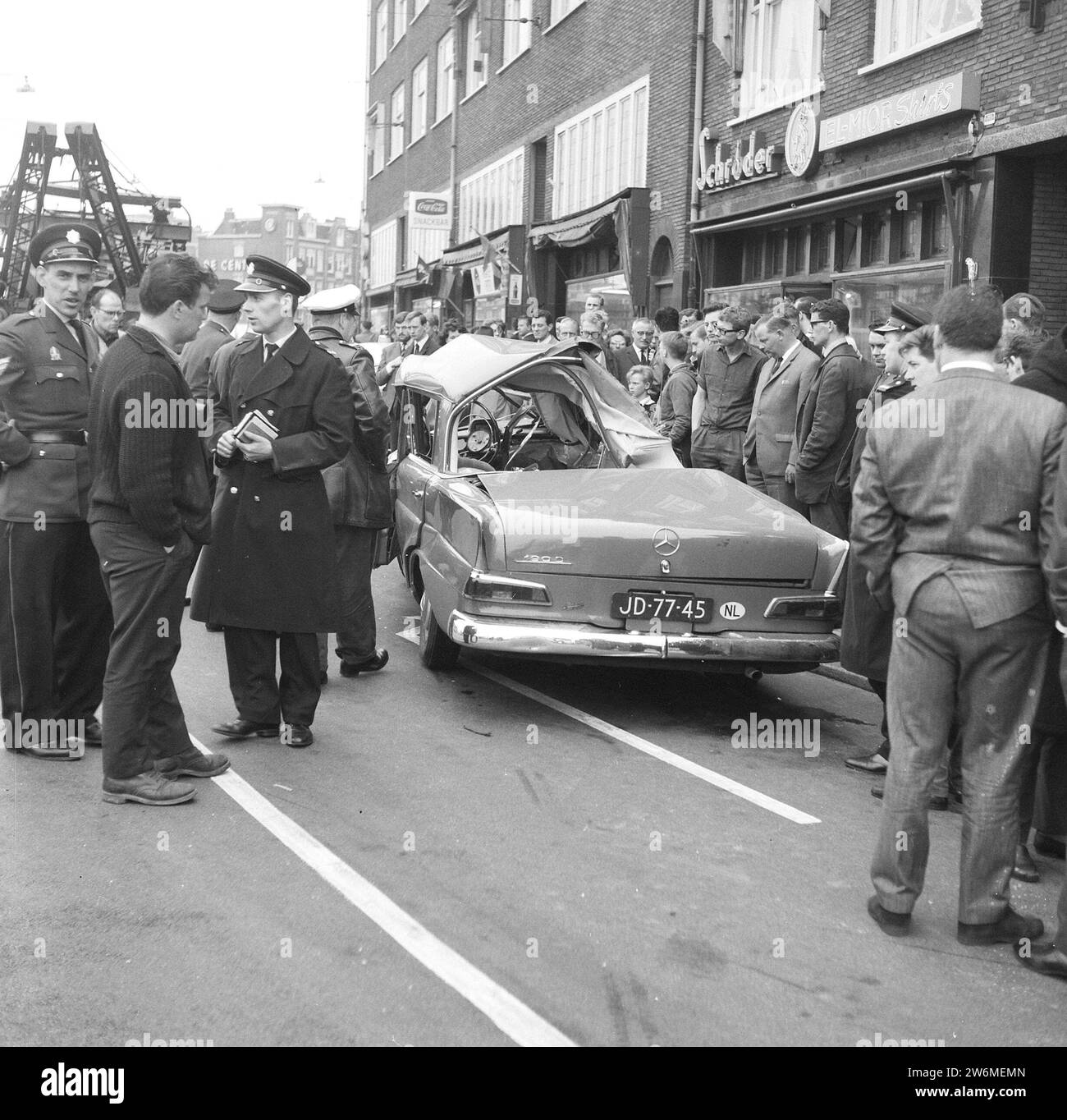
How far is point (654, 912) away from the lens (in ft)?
14.3

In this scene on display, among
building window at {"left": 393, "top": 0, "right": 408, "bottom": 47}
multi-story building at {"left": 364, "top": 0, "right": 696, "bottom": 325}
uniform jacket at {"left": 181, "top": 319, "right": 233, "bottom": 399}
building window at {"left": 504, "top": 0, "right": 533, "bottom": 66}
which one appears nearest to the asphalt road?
uniform jacket at {"left": 181, "top": 319, "right": 233, "bottom": 399}

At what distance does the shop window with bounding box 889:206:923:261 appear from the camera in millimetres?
13703

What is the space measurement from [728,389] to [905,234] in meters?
4.85

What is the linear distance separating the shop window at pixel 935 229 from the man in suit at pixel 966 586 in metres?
9.40

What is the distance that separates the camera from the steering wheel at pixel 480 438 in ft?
28.1

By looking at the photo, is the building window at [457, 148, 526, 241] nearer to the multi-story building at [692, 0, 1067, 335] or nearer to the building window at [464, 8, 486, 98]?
the building window at [464, 8, 486, 98]

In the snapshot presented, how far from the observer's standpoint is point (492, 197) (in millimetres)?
28938

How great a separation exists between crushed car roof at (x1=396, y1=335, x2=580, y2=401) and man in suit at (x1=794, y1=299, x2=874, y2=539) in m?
A: 1.46

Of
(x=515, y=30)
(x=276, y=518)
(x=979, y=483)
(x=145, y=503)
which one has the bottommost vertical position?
(x=276, y=518)

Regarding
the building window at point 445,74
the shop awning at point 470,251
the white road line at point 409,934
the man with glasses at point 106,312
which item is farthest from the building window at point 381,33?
the white road line at point 409,934

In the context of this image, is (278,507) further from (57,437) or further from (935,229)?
(935,229)

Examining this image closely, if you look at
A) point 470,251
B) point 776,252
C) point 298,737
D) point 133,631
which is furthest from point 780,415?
point 470,251

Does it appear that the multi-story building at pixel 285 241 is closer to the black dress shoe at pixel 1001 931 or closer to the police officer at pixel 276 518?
the police officer at pixel 276 518

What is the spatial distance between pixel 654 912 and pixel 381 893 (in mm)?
856
